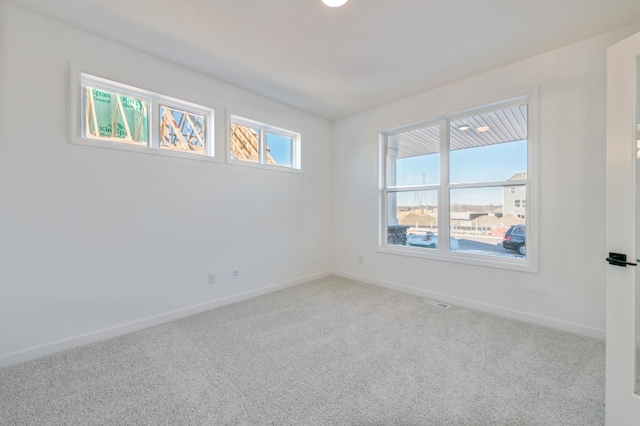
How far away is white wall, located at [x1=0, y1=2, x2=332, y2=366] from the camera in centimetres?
206

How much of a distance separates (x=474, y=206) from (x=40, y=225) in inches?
172

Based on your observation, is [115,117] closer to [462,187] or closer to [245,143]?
[245,143]

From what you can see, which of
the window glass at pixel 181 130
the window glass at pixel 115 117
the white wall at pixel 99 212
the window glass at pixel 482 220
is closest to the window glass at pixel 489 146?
the window glass at pixel 482 220

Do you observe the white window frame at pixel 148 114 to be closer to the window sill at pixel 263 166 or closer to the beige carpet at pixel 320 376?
the window sill at pixel 263 166

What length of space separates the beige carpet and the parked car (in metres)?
0.94

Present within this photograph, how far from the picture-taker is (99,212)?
2414 millimetres

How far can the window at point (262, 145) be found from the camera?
11.5ft

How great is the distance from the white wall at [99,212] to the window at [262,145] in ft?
0.57

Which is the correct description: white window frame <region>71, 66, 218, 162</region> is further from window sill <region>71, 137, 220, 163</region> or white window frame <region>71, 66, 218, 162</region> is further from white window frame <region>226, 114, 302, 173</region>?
white window frame <region>226, 114, 302, 173</region>

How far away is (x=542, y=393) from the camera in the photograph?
1701 mm

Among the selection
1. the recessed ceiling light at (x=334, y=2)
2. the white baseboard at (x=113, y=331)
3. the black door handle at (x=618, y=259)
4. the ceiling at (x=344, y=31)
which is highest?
the ceiling at (x=344, y=31)

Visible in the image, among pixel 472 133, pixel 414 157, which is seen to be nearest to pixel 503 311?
pixel 472 133

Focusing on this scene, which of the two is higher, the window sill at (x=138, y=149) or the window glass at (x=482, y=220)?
the window sill at (x=138, y=149)

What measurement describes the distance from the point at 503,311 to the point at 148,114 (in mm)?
4441
